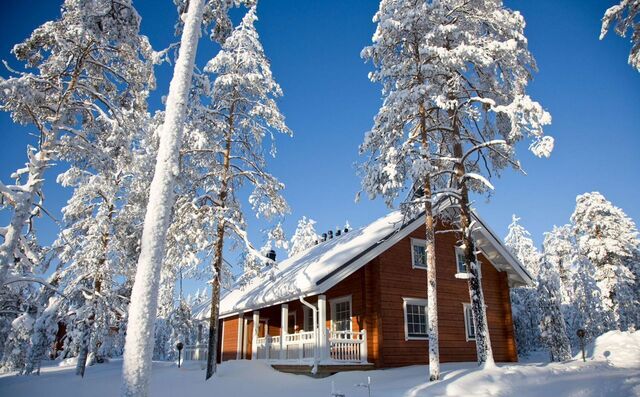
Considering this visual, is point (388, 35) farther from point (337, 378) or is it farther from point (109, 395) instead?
point (109, 395)

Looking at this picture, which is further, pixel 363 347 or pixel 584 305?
pixel 584 305

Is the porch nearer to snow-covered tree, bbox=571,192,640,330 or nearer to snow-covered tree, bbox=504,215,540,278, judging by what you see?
snow-covered tree, bbox=571,192,640,330

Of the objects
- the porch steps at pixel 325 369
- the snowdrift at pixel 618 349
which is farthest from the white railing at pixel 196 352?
the snowdrift at pixel 618 349

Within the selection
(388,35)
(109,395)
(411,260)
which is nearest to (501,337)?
(411,260)

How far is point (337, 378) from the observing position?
1363 cm

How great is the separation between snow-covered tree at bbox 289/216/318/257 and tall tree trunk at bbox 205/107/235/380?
3181 cm

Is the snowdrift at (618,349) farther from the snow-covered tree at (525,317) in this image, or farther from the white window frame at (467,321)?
the snow-covered tree at (525,317)

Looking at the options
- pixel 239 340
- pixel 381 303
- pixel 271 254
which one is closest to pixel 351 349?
pixel 381 303

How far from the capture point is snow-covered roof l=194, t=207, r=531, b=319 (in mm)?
14570

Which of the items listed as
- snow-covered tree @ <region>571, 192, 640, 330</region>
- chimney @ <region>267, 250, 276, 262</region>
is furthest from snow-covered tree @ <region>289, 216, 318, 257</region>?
snow-covered tree @ <region>571, 192, 640, 330</region>

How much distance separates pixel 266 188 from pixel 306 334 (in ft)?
19.0

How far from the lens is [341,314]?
17656 millimetres

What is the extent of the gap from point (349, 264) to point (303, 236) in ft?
112

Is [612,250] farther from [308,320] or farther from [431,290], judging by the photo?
[431,290]
